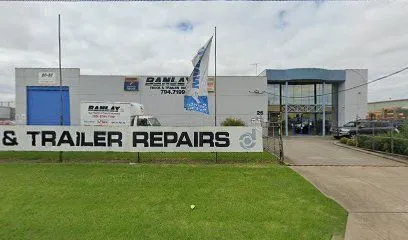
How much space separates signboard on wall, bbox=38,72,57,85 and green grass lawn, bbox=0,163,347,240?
74.9ft

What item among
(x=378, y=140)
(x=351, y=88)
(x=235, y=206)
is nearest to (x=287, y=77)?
(x=351, y=88)

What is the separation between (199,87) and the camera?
13.4 meters

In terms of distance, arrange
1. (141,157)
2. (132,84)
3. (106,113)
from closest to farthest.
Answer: (141,157)
(106,113)
(132,84)

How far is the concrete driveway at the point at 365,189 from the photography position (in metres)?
5.64

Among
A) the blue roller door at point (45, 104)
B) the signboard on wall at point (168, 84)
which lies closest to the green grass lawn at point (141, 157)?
the signboard on wall at point (168, 84)

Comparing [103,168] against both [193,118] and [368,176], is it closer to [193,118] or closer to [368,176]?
[368,176]

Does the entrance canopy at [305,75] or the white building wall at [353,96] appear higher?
the entrance canopy at [305,75]

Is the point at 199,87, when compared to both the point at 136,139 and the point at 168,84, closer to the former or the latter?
the point at 136,139

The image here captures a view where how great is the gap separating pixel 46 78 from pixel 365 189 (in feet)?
98.9

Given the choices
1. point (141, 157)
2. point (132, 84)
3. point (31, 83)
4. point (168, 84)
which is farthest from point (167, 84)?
point (141, 157)

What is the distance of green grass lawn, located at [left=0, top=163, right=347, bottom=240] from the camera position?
523cm

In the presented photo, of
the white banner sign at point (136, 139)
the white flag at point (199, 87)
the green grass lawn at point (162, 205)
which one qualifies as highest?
the white flag at point (199, 87)

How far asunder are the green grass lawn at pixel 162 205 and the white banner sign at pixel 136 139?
2.13 m

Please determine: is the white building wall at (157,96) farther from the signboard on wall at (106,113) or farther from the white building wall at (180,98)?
the signboard on wall at (106,113)
